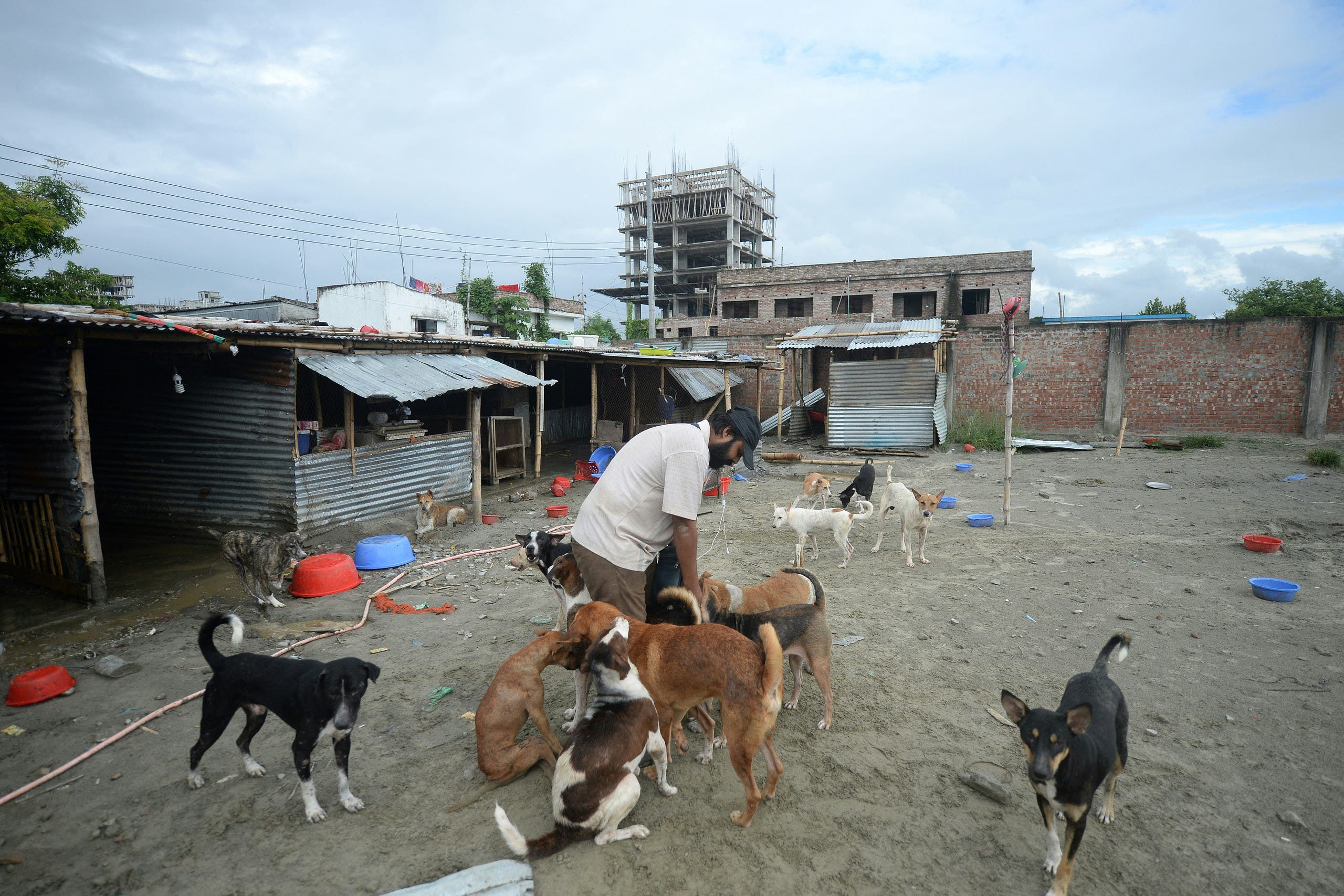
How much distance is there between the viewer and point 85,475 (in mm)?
5957

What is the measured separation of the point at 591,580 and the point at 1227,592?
6729 mm

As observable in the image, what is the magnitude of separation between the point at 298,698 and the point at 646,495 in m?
2.07

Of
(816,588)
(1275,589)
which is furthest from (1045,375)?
(816,588)

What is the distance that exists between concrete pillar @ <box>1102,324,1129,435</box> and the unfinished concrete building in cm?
4212

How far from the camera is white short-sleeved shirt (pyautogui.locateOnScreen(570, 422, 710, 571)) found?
10.8ft

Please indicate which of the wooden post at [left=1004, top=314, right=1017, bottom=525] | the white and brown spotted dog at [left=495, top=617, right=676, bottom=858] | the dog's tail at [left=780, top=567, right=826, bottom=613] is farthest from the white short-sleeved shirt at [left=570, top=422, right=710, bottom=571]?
the wooden post at [left=1004, top=314, right=1017, bottom=525]

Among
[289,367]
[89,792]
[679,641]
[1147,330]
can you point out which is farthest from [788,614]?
[1147,330]

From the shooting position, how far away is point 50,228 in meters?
13.0

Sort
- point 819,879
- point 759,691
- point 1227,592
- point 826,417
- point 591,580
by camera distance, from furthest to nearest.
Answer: point 826,417 → point 1227,592 → point 591,580 → point 759,691 → point 819,879

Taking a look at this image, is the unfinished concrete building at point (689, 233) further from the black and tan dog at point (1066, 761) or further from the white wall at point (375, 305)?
the black and tan dog at point (1066, 761)

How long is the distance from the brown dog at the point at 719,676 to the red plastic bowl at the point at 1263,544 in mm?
7649

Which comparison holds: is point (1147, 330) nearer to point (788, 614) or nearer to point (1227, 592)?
point (1227, 592)

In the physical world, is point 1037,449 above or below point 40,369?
below

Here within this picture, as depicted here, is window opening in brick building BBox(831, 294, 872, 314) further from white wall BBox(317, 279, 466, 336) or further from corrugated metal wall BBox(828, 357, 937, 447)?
white wall BBox(317, 279, 466, 336)
